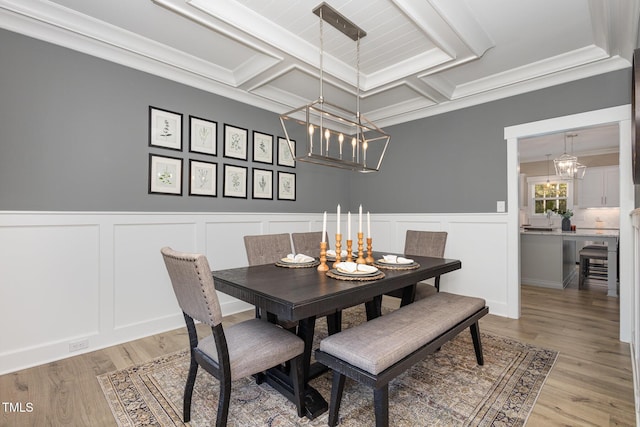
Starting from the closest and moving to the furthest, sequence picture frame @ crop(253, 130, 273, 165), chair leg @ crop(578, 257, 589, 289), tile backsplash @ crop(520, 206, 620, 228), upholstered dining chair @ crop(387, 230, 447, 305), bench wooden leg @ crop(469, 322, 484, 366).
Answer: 1. bench wooden leg @ crop(469, 322, 484, 366)
2. upholstered dining chair @ crop(387, 230, 447, 305)
3. picture frame @ crop(253, 130, 273, 165)
4. chair leg @ crop(578, 257, 589, 289)
5. tile backsplash @ crop(520, 206, 620, 228)

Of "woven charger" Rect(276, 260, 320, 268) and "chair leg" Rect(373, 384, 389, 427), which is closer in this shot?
"chair leg" Rect(373, 384, 389, 427)

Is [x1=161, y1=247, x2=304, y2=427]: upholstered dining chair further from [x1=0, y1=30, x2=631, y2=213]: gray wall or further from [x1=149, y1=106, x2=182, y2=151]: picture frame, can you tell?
[x1=149, y1=106, x2=182, y2=151]: picture frame

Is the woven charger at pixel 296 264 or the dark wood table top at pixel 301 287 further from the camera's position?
the woven charger at pixel 296 264

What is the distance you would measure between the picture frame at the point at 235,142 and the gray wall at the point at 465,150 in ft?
6.62

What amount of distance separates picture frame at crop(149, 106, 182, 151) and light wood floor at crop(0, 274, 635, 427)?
179cm

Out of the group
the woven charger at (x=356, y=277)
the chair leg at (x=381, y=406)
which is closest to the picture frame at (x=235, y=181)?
the woven charger at (x=356, y=277)

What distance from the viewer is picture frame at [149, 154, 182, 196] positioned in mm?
2908

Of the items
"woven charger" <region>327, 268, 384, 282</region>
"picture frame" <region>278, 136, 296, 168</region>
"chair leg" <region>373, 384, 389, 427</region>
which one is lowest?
"chair leg" <region>373, 384, 389, 427</region>

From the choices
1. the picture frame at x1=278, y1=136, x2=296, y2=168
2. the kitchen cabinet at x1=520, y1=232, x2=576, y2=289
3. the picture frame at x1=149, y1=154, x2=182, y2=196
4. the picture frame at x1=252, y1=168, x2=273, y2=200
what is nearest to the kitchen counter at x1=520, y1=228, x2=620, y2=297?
the kitchen cabinet at x1=520, y1=232, x2=576, y2=289

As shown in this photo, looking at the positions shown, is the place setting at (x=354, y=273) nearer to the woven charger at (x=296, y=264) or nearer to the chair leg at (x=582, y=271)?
the woven charger at (x=296, y=264)

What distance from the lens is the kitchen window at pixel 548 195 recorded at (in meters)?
7.61

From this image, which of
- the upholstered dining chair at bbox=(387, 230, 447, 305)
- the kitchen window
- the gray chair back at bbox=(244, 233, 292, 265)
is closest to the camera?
the gray chair back at bbox=(244, 233, 292, 265)

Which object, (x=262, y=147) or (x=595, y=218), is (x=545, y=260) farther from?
(x=262, y=147)

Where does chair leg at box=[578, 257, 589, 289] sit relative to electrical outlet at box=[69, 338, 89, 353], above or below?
above
